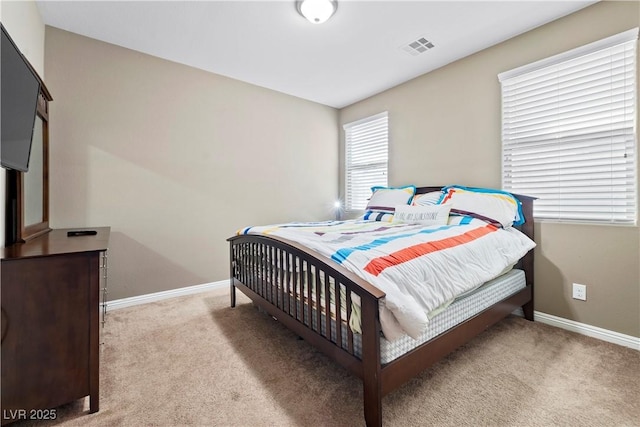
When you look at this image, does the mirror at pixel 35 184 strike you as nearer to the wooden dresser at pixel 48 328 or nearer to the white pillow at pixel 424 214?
the wooden dresser at pixel 48 328

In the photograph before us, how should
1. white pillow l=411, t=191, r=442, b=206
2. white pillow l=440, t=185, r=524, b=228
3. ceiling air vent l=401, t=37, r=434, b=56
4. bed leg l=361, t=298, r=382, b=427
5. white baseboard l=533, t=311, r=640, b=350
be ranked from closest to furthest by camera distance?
bed leg l=361, t=298, r=382, b=427
white baseboard l=533, t=311, r=640, b=350
white pillow l=440, t=185, r=524, b=228
ceiling air vent l=401, t=37, r=434, b=56
white pillow l=411, t=191, r=442, b=206

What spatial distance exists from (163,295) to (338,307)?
7.58ft

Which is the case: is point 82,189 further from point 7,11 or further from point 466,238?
point 466,238

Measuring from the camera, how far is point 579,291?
220 cm

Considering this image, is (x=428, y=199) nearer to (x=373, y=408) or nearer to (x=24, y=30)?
(x=373, y=408)

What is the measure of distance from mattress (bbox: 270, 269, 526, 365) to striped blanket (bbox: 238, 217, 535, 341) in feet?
0.38

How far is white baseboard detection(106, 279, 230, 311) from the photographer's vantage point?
2676 mm

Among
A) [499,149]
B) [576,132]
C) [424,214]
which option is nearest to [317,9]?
[424,214]

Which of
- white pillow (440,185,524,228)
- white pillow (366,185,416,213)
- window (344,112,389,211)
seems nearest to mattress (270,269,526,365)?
white pillow (440,185,524,228)

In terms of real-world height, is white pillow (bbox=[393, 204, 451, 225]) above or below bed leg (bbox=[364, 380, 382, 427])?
above

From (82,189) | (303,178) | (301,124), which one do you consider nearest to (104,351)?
(82,189)

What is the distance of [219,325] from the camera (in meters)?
2.32

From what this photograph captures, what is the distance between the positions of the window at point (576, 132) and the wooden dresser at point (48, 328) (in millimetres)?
3128

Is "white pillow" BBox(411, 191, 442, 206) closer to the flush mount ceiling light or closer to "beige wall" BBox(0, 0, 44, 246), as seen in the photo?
the flush mount ceiling light
